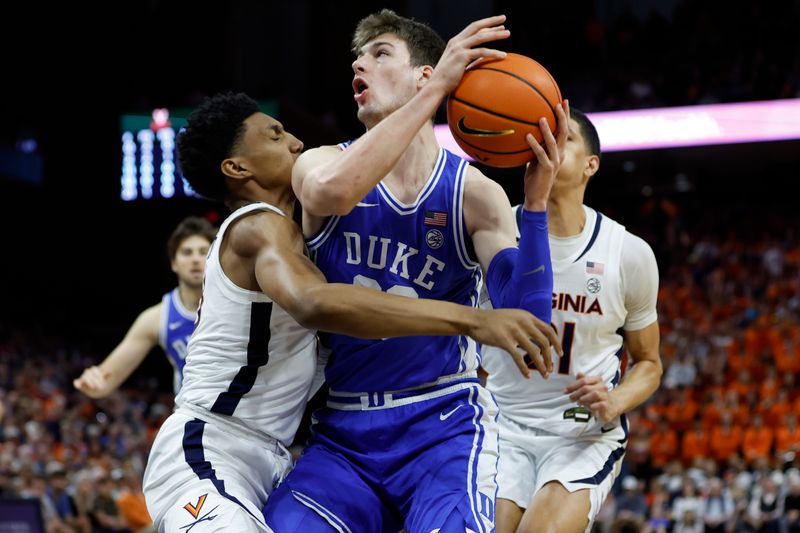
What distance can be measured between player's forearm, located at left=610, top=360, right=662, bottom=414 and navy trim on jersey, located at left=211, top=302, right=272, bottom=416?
1618mm

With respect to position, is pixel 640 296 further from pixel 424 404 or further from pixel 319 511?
pixel 319 511

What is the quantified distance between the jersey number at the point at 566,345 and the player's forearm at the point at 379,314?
1.83 meters

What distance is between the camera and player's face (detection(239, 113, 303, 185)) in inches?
142

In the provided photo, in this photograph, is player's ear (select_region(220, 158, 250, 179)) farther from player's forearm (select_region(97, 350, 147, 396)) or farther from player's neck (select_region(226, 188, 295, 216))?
player's forearm (select_region(97, 350, 147, 396))

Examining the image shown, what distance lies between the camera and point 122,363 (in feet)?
20.9

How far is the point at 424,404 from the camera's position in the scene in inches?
134

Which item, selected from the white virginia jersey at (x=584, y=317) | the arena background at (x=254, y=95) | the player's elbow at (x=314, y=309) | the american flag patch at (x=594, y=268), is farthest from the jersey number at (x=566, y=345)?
the arena background at (x=254, y=95)

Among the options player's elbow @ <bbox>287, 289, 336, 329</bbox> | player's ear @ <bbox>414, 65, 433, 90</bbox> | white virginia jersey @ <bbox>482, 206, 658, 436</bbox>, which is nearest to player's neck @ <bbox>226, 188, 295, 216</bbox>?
player's ear @ <bbox>414, 65, 433, 90</bbox>

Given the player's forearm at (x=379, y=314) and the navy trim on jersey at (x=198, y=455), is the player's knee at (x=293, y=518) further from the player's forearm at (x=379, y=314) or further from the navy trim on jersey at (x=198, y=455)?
the player's forearm at (x=379, y=314)

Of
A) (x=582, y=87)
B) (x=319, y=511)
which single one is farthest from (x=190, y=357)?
(x=582, y=87)

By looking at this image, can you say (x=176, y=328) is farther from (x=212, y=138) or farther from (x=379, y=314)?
(x=379, y=314)

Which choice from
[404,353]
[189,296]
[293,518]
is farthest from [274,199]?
[189,296]

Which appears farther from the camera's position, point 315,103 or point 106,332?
point 106,332

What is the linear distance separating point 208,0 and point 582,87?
28.8 ft
